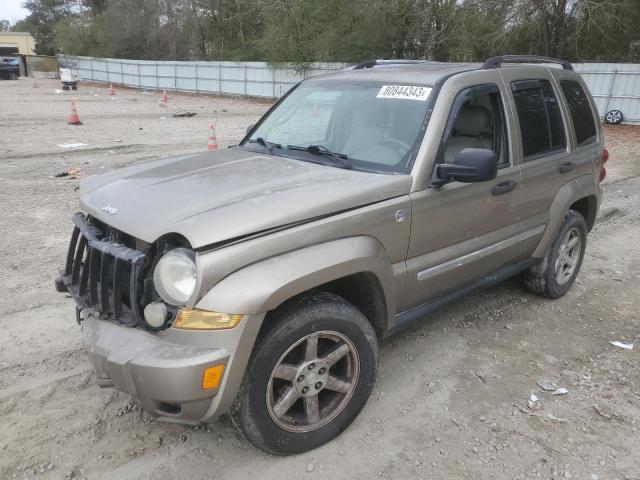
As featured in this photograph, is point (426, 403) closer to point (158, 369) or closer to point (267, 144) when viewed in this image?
point (158, 369)

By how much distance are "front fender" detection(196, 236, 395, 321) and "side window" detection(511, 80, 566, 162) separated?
1.69 m

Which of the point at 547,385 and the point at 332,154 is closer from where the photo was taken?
the point at 332,154

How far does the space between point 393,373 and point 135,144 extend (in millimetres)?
10819

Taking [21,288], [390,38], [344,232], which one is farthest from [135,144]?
[390,38]

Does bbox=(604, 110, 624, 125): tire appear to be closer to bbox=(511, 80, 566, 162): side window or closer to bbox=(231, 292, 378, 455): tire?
bbox=(511, 80, 566, 162): side window

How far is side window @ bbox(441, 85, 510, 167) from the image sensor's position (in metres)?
3.25

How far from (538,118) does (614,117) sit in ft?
54.6

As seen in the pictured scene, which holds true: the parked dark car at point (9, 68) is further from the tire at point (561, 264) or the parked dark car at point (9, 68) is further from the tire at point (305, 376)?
the tire at point (305, 376)

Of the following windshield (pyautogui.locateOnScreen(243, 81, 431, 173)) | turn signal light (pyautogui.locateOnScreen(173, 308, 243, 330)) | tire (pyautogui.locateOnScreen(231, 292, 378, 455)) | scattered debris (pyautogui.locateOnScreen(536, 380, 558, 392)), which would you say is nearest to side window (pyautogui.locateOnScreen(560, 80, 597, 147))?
windshield (pyautogui.locateOnScreen(243, 81, 431, 173))

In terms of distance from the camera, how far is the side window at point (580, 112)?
14.0 feet

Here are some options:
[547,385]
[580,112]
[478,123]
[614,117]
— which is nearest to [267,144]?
[478,123]

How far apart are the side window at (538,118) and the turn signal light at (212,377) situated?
2629 millimetres

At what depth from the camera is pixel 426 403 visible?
3197 mm

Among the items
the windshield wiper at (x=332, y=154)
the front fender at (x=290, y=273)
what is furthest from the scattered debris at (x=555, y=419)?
the windshield wiper at (x=332, y=154)
